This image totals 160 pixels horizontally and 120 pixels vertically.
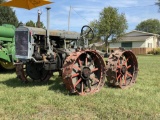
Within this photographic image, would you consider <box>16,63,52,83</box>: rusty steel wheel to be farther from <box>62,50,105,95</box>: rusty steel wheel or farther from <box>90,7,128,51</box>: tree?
<box>90,7,128,51</box>: tree

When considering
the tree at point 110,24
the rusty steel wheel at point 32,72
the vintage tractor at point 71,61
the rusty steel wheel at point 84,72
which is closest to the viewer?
the rusty steel wheel at point 84,72

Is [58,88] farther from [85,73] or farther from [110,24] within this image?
[110,24]

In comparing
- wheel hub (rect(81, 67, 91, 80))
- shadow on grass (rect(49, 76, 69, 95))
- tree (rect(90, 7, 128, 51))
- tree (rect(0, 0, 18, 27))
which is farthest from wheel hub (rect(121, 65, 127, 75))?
tree (rect(90, 7, 128, 51))

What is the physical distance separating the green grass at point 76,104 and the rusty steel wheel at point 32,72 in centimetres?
62

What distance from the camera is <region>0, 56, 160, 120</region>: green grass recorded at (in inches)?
177

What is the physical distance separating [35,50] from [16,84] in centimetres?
Answer: 122

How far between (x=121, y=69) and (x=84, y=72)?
4.38 feet

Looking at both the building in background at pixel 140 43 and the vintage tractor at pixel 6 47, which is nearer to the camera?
the vintage tractor at pixel 6 47

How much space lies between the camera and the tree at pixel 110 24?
42.9 m

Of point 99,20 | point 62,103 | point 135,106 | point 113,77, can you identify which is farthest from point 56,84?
point 99,20

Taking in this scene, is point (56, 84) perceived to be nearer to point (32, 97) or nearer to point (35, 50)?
point (35, 50)

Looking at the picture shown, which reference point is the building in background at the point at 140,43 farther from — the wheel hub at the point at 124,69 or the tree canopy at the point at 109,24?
the wheel hub at the point at 124,69

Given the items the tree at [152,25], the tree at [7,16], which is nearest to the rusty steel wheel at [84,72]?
the tree at [7,16]

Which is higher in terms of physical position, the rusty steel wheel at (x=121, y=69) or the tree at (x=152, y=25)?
the tree at (x=152, y=25)
